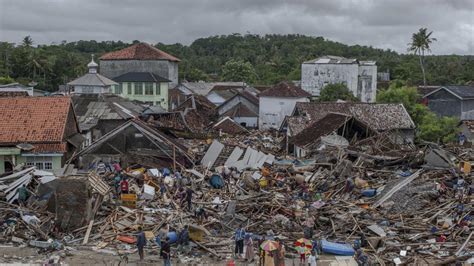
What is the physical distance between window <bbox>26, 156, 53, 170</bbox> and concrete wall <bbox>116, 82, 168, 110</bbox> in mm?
32245

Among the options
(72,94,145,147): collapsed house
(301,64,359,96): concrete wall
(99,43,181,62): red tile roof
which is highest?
(99,43,181,62): red tile roof

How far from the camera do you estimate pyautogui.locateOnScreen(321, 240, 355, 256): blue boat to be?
665 inches

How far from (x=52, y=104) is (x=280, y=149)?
629 inches

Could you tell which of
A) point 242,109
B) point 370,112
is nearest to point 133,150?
point 370,112

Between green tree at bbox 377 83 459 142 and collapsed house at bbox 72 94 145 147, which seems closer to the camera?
collapsed house at bbox 72 94 145 147

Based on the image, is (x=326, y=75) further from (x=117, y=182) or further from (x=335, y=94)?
(x=117, y=182)

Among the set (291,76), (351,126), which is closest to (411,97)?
(351,126)

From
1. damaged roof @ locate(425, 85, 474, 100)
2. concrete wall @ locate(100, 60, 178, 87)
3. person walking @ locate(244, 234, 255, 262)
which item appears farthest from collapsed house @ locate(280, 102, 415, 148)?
concrete wall @ locate(100, 60, 178, 87)

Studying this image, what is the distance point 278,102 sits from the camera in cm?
5172

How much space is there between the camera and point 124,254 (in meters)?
16.8

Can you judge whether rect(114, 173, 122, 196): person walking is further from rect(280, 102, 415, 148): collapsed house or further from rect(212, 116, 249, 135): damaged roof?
rect(212, 116, 249, 135): damaged roof

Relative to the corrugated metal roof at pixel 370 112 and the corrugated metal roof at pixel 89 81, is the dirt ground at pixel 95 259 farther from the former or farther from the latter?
the corrugated metal roof at pixel 89 81

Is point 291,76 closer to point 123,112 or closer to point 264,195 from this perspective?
point 123,112

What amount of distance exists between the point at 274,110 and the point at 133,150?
81.9ft
